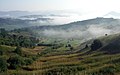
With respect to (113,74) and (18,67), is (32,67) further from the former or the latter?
(113,74)

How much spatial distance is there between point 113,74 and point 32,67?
65.6 metres

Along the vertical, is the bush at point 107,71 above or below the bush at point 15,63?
above

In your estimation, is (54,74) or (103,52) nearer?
(54,74)

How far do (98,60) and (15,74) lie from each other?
54.2m

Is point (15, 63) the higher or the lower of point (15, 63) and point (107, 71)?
the lower

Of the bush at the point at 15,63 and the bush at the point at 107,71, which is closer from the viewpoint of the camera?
the bush at the point at 107,71

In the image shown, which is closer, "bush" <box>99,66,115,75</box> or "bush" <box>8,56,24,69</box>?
"bush" <box>99,66,115,75</box>

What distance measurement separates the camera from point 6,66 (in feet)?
526

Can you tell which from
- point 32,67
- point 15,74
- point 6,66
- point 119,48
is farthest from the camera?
point 119,48

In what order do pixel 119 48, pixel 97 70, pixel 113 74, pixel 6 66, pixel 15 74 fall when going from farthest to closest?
pixel 119 48
pixel 6 66
pixel 15 74
pixel 97 70
pixel 113 74

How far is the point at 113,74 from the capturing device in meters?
123

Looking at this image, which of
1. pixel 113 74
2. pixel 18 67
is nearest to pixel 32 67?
pixel 18 67

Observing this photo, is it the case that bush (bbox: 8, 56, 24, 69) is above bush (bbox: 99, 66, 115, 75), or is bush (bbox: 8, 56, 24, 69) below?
below

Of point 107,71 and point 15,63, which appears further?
point 15,63
